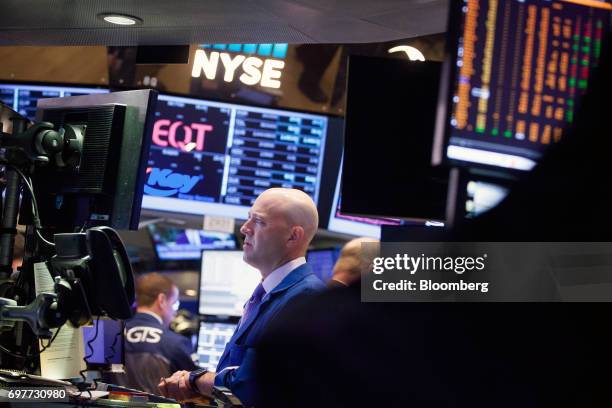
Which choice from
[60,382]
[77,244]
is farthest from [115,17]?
[60,382]

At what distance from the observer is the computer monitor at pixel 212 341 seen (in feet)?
17.2

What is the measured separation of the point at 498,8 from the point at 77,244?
191 cm

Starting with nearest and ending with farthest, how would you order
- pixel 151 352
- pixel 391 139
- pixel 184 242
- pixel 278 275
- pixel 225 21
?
pixel 391 139
pixel 278 275
pixel 225 21
pixel 151 352
pixel 184 242

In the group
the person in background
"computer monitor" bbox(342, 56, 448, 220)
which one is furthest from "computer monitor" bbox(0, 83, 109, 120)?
"computer monitor" bbox(342, 56, 448, 220)

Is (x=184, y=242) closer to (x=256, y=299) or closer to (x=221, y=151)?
(x=221, y=151)

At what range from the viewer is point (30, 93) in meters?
5.20

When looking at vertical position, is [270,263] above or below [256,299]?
above

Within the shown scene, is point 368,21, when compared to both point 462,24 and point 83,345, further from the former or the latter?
point 462,24

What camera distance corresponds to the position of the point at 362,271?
38.7 inches

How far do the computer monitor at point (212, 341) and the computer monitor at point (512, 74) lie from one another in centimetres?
415

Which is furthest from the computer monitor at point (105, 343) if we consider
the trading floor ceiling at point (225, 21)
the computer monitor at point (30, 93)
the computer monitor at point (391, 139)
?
the computer monitor at point (30, 93)

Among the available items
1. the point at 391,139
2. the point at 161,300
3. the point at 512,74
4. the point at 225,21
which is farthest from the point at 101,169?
the point at 161,300

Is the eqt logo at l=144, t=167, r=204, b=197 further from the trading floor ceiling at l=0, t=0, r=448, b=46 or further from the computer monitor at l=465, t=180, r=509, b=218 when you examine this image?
the computer monitor at l=465, t=180, r=509, b=218

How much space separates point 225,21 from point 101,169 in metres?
1.11
